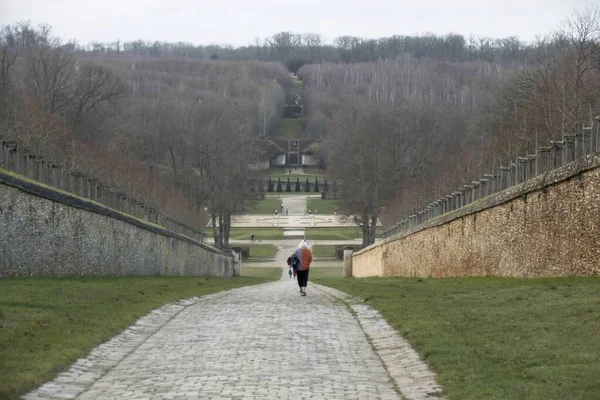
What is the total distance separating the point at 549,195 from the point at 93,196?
18.5m

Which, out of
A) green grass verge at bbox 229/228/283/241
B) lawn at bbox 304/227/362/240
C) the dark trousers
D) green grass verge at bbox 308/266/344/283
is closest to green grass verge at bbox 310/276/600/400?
the dark trousers

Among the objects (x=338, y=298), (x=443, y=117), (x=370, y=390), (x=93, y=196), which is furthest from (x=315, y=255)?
(x=370, y=390)

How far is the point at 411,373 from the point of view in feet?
48.5

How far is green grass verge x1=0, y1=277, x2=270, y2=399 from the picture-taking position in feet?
46.2

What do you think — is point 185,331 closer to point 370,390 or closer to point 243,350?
point 243,350

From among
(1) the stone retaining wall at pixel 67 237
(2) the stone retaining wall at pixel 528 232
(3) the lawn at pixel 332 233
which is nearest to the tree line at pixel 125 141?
(3) the lawn at pixel 332 233

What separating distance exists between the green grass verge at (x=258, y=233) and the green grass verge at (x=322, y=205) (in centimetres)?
1775

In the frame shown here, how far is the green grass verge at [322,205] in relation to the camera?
133 meters

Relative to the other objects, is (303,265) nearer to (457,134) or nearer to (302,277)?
(302,277)

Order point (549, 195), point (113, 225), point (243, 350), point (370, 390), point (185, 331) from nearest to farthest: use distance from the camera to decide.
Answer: point (370, 390)
point (243, 350)
point (185, 331)
point (549, 195)
point (113, 225)

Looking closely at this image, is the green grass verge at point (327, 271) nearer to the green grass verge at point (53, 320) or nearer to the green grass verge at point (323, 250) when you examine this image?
the green grass verge at point (323, 250)

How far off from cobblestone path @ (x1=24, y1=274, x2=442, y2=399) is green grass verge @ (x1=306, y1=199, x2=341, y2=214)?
109735 mm

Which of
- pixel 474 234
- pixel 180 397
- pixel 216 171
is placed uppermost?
pixel 216 171

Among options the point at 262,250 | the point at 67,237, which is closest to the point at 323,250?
the point at 262,250
